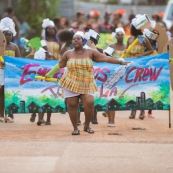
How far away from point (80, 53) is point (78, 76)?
15.3 inches

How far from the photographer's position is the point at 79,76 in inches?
579

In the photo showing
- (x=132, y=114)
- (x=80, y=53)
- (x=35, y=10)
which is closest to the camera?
(x=80, y=53)

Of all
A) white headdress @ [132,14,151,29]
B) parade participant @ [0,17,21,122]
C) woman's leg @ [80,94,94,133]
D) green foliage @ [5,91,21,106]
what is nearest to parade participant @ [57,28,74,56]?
parade participant @ [0,17,21,122]

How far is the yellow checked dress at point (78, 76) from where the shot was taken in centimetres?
1472

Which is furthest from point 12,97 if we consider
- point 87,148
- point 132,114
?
point 87,148

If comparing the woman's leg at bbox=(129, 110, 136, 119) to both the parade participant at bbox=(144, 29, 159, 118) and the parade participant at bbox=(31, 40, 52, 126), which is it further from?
the parade participant at bbox=(31, 40, 52, 126)

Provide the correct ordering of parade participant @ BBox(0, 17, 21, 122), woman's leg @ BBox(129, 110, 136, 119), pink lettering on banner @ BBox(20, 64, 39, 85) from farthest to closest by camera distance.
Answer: woman's leg @ BBox(129, 110, 136, 119), parade participant @ BBox(0, 17, 21, 122), pink lettering on banner @ BBox(20, 64, 39, 85)

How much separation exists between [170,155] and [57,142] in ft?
6.33

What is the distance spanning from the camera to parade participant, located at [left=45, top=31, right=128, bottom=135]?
1473cm

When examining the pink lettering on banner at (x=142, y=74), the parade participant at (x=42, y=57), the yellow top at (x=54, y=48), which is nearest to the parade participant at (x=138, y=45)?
the pink lettering on banner at (x=142, y=74)

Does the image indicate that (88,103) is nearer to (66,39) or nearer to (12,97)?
(12,97)

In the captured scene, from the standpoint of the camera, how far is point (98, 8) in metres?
44.3

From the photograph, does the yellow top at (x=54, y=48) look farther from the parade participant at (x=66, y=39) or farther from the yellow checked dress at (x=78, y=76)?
the yellow checked dress at (x=78, y=76)

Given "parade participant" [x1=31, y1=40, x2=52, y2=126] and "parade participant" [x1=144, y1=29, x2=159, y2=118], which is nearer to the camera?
"parade participant" [x1=31, y1=40, x2=52, y2=126]
